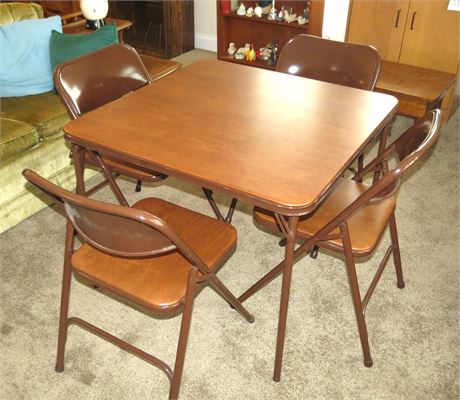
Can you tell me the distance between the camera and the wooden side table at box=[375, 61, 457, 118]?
9.24 ft

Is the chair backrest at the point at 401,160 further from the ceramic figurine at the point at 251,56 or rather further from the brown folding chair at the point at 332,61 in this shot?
the ceramic figurine at the point at 251,56

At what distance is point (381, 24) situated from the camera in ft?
10.4

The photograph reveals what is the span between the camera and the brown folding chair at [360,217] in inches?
54.4

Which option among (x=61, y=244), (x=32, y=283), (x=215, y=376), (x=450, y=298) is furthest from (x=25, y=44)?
(x=450, y=298)

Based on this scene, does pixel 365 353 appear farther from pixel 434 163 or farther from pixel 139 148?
pixel 434 163

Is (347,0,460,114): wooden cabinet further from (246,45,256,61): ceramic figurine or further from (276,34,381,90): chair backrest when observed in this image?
(276,34,381,90): chair backrest

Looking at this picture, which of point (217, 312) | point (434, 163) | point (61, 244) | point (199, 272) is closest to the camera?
point (199, 272)

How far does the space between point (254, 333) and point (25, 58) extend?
1929 millimetres

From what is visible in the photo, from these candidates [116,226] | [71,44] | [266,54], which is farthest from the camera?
[266,54]

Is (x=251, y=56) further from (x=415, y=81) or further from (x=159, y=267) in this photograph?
(x=159, y=267)

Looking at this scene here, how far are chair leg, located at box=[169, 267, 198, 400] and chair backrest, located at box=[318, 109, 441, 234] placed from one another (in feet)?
1.52

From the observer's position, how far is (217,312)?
1954mm

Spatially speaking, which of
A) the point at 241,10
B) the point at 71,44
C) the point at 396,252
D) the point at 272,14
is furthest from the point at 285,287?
the point at 241,10

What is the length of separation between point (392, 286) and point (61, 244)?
1569mm
